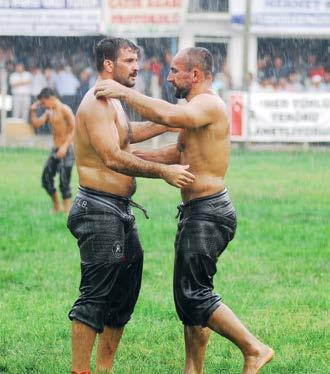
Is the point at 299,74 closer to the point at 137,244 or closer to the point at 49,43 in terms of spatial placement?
the point at 49,43

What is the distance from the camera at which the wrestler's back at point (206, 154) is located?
22.7ft

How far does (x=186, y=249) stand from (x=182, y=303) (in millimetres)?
318

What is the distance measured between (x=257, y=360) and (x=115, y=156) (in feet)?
4.72

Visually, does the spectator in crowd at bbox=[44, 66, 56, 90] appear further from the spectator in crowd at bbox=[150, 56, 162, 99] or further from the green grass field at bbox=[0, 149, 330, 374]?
the green grass field at bbox=[0, 149, 330, 374]

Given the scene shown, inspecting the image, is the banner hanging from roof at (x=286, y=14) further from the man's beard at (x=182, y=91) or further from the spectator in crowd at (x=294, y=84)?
the man's beard at (x=182, y=91)

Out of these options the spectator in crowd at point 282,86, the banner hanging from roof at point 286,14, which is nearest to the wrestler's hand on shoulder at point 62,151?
the spectator in crowd at point 282,86

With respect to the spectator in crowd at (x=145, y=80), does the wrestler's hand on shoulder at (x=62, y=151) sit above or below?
above

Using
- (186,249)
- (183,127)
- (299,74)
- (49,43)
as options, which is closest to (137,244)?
(186,249)

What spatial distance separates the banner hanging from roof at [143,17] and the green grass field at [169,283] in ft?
41.4

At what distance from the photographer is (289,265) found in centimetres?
1112

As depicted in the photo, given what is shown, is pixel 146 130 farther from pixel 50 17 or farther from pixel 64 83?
pixel 50 17

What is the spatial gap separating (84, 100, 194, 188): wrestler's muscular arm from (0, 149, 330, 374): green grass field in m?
1.31

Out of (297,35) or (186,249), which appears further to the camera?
(297,35)

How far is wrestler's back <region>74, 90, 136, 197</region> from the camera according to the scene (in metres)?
6.92
